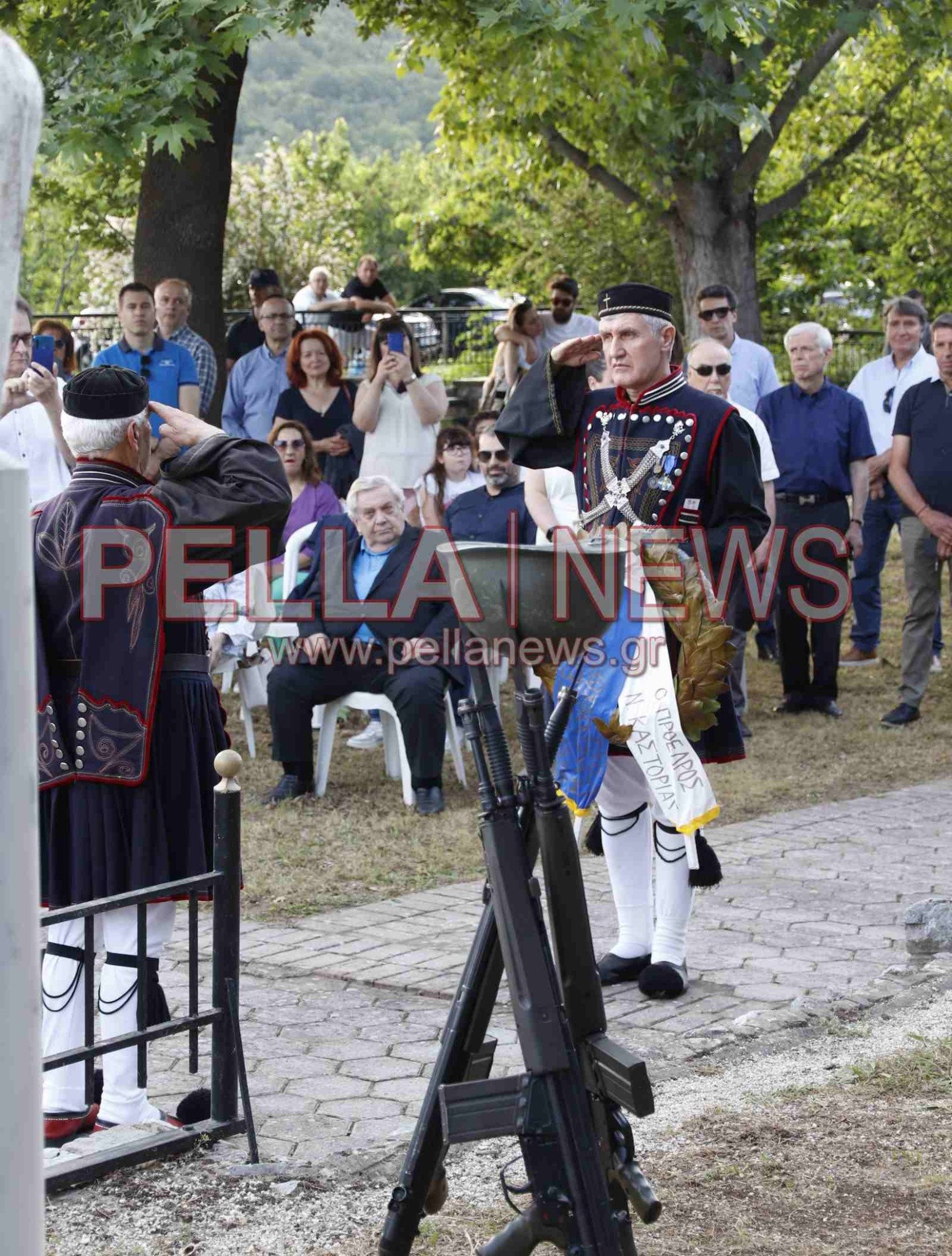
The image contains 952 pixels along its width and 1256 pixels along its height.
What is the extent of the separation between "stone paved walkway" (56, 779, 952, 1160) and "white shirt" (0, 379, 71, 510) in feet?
9.15

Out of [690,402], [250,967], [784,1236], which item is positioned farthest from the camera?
[250,967]

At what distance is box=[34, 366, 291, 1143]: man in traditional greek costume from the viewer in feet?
14.5

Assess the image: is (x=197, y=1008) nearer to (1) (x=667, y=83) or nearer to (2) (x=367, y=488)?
(2) (x=367, y=488)

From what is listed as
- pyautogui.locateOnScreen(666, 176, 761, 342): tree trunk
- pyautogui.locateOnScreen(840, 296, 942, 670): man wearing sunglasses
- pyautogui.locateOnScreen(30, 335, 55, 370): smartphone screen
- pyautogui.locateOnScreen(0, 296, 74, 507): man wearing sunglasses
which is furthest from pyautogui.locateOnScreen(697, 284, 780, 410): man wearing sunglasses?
pyautogui.locateOnScreen(666, 176, 761, 342): tree trunk

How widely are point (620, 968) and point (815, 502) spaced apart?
5.38m

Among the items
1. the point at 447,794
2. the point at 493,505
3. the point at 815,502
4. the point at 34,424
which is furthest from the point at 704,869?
the point at 815,502

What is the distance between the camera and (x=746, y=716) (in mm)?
10688

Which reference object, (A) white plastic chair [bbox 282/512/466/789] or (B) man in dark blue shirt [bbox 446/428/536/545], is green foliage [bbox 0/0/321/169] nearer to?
(B) man in dark blue shirt [bbox 446/428/536/545]

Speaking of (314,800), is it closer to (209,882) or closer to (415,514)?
(415,514)

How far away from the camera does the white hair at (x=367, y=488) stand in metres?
8.92

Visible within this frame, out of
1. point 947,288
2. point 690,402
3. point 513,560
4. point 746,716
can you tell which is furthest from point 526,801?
point 947,288

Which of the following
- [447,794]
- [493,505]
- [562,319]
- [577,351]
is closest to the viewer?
[577,351]

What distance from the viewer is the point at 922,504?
414 inches

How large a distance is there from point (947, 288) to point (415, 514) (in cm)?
1499
